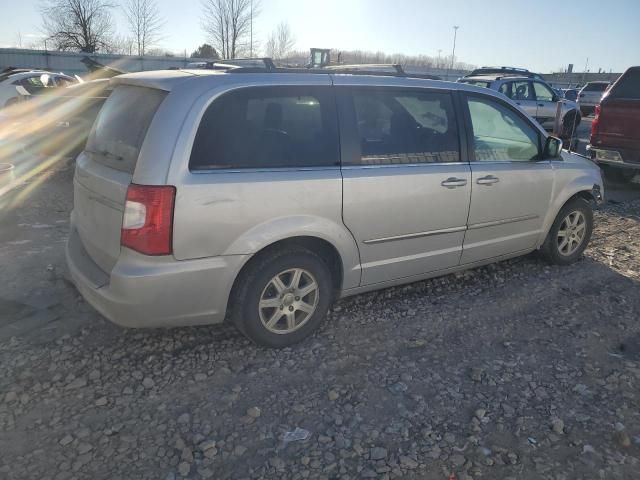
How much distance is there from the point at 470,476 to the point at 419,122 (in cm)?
248

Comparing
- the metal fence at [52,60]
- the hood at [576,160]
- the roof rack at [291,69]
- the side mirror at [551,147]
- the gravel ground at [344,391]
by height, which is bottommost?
the gravel ground at [344,391]

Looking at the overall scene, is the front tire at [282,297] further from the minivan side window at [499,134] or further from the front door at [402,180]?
the minivan side window at [499,134]

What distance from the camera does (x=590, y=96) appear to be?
2656 centimetres

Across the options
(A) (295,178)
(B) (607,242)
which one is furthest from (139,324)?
(B) (607,242)

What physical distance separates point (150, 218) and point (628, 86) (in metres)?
8.45

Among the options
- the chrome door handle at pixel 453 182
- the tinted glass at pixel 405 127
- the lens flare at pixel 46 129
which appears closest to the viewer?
the tinted glass at pixel 405 127

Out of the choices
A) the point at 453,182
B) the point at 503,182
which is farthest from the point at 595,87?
the point at 453,182

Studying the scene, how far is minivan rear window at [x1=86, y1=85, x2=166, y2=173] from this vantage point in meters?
2.99

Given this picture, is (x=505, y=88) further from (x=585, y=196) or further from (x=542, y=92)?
(x=585, y=196)

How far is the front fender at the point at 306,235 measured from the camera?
3.06 metres

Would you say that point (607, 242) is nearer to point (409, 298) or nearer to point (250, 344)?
point (409, 298)

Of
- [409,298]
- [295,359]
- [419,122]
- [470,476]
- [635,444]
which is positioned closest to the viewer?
[470,476]

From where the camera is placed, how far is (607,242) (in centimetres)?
600

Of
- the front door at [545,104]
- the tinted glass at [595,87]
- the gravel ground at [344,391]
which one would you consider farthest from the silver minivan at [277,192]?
the tinted glass at [595,87]
